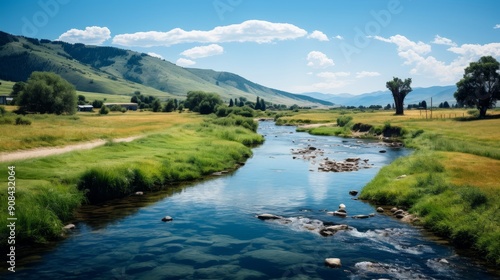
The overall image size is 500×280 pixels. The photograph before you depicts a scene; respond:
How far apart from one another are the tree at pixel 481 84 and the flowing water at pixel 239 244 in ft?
313

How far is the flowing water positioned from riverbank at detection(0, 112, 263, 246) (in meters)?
1.65

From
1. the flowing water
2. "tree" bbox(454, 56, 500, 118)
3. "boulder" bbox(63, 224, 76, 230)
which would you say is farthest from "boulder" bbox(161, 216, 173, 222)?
"tree" bbox(454, 56, 500, 118)

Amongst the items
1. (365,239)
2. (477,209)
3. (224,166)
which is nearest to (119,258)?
(365,239)

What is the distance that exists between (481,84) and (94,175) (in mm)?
114649

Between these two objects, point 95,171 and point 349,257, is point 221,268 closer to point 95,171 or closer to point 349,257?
point 349,257

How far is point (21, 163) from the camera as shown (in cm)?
3262

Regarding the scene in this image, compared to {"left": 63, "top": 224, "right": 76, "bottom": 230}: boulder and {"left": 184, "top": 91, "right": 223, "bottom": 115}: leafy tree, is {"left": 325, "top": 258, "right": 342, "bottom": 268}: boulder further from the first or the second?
{"left": 184, "top": 91, "right": 223, "bottom": 115}: leafy tree

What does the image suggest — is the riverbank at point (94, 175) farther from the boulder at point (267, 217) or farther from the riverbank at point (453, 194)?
the riverbank at point (453, 194)

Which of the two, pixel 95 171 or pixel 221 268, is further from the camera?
pixel 95 171

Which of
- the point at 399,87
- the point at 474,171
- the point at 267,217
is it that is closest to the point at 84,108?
the point at 399,87

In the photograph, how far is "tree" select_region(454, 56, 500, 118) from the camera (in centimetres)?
10750

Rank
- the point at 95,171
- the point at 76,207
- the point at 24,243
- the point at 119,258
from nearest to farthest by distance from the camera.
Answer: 1. the point at 119,258
2. the point at 24,243
3. the point at 76,207
4. the point at 95,171

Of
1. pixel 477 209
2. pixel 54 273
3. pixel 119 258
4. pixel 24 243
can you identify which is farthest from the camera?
pixel 477 209

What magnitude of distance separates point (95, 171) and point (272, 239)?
1758cm
